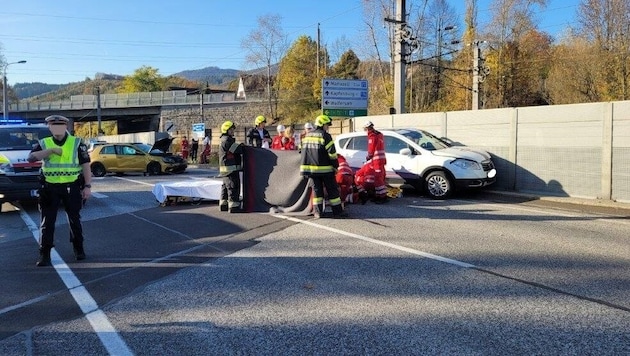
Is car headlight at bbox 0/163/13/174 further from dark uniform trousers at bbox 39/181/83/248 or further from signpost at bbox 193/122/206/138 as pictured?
signpost at bbox 193/122/206/138

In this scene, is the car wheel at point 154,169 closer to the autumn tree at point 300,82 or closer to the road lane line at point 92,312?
the road lane line at point 92,312

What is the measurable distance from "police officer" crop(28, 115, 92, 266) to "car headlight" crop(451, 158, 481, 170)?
8.71m

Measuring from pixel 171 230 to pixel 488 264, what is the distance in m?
5.15

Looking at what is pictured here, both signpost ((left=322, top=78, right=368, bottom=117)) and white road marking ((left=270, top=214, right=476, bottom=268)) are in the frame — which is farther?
signpost ((left=322, top=78, right=368, bottom=117))

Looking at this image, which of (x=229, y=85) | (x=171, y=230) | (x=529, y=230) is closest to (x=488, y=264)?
(x=529, y=230)

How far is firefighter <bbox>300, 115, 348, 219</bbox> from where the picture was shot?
9.40 metres

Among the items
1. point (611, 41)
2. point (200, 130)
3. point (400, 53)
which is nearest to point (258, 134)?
point (400, 53)

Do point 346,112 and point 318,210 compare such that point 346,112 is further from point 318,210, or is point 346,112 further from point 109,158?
Answer: point 318,210

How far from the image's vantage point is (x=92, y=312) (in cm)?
477

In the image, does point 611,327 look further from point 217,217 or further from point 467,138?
point 467,138

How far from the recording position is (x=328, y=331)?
421 cm

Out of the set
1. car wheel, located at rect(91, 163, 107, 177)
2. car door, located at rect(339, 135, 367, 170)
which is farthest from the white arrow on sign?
car door, located at rect(339, 135, 367, 170)

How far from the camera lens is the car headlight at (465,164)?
12.5 m

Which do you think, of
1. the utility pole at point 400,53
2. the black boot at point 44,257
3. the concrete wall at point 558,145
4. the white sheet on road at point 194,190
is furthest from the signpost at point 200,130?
the black boot at point 44,257
